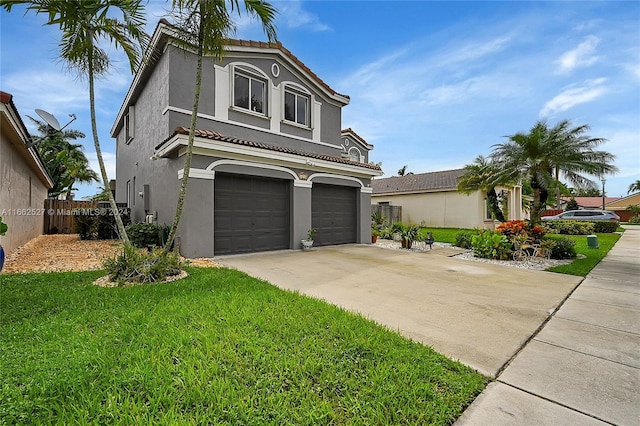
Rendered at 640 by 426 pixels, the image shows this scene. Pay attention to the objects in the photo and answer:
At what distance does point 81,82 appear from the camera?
6559mm

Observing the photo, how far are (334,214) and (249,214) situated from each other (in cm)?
409

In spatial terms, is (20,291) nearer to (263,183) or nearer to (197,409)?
(197,409)

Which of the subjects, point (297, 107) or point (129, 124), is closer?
point (297, 107)

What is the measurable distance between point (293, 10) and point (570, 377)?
11172 millimetres

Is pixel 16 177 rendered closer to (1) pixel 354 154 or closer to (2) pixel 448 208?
(1) pixel 354 154

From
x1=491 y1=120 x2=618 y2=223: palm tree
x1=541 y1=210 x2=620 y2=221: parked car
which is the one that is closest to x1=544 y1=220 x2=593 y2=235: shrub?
x1=541 y1=210 x2=620 y2=221: parked car

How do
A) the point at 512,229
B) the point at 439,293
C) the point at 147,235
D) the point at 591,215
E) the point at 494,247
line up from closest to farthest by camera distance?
the point at 439,293
the point at 147,235
the point at 494,247
the point at 512,229
the point at 591,215

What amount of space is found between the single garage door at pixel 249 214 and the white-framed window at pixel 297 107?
374cm

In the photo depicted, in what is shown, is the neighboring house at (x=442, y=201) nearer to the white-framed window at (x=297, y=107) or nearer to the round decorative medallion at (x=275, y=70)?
the white-framed window at (x=297, y=107)

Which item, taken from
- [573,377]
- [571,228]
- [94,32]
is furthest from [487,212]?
[94,32]

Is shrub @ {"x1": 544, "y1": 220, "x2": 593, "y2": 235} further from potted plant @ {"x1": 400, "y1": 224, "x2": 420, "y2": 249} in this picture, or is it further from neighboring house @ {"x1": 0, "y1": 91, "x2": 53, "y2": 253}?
neighboring house @ {"x1": 0, "y1": 91, "x2": 53, "y2": 253}

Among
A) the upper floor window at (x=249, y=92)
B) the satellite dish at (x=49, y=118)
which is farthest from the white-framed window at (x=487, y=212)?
the satellite dish at (x=49, y=118)

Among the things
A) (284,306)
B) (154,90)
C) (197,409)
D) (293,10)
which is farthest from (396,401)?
(154,90)

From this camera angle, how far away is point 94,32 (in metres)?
6.11
